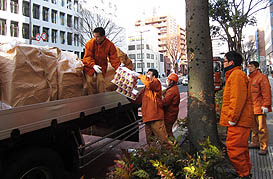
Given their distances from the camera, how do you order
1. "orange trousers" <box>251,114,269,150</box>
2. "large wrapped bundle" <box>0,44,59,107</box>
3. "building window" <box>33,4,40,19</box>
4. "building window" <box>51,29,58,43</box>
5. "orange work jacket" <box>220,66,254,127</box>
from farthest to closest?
"building window" <box>51,29,58,43</box> → "building window" <box>33,4,40,19</box> → "orange trousers" <box>251,114,269,150</box> → "orange work jacket" <box>220,66,254,127</box> → "large wrapped bundle" <box>0,44,59,107</box>

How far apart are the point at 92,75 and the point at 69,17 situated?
150 ft

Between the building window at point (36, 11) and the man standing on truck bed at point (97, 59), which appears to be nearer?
the man standing on truck bed at point (97, 59)

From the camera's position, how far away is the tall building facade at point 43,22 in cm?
3328

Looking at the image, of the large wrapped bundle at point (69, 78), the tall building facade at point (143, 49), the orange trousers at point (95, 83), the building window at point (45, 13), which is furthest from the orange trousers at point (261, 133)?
the tall building facade at point (143, 49)

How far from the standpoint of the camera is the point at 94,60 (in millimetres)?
4352

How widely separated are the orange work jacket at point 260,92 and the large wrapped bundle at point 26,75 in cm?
393

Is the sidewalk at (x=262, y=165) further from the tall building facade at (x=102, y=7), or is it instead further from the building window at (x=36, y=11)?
the building window at (x=36, y=11)

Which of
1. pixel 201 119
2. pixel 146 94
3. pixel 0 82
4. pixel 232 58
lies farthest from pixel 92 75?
pixel 232 58

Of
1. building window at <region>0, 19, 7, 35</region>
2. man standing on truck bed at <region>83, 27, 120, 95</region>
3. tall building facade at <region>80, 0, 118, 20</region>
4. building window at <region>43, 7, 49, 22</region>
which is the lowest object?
man standing on truck bed at <region>83, 27, 120, 95</region>

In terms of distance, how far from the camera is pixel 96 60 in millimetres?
4469

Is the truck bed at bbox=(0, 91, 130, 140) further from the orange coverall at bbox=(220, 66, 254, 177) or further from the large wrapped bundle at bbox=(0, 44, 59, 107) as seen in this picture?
the orange coverall at bbox=(220, 66, 254, 177)

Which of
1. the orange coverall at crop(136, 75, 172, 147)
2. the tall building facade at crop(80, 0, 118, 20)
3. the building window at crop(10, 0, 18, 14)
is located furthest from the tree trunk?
the tall building facade at crop(80, 0, 118, 20)

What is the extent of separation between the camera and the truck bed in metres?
2.41

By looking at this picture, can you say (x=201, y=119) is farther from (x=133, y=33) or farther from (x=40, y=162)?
(x=133, y=33)
